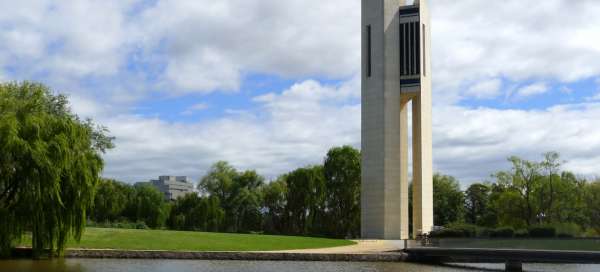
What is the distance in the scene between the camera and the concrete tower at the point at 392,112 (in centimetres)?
5659

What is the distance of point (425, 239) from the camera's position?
36.7 meters

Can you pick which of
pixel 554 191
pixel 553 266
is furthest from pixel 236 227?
pixel 553 266

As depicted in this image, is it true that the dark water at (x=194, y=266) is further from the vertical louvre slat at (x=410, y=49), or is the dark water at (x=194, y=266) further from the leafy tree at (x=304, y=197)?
the leafy tree at (x=304, y=197)

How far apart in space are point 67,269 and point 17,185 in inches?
232

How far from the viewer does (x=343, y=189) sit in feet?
248

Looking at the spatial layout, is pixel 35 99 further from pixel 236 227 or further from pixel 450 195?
pixel 450 195

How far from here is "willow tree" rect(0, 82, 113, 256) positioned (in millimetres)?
27969

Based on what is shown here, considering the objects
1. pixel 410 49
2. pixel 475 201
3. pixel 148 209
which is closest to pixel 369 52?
pixel 410 49

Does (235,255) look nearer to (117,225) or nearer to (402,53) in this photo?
(402,53)

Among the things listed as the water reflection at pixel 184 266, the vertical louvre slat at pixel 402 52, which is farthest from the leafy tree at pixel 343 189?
the water reflection at pixel 184 266

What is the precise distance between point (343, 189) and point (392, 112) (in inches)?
795

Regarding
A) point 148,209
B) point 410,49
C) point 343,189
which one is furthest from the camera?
point 148,209

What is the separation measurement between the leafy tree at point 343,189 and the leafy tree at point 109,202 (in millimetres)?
23584

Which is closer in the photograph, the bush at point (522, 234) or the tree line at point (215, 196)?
the tree line at point (215, 196)
